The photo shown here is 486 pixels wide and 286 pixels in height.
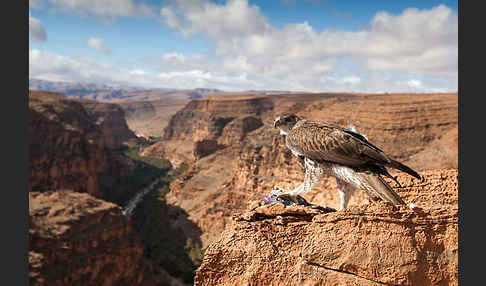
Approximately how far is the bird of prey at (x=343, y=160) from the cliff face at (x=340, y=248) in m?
0.37

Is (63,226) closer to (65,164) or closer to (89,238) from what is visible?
(89,238)

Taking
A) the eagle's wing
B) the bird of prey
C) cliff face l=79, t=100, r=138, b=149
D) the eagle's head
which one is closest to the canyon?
the bird of prey

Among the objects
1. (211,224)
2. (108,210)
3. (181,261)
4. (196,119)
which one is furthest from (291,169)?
(196,119)

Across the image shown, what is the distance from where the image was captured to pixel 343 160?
4.02 meters

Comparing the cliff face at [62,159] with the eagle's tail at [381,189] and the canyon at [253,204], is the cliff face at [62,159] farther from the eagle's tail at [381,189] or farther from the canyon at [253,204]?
the eagle's tail at [381,189]

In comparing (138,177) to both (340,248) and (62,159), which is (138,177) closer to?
(62,159)

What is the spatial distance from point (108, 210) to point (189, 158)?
1994 inches

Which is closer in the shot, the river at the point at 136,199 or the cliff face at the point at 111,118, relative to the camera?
the river at the point at 136,199

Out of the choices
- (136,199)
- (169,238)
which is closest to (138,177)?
(136,199)

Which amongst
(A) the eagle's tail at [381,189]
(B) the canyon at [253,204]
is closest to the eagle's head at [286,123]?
(B) the canyon at [253,204]

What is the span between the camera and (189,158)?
7312 cm

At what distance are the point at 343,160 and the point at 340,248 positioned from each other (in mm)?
1270

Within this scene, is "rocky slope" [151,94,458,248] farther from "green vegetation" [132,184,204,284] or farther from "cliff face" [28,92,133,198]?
"cliff face" [28,92,133,198]

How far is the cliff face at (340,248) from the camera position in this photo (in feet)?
12.8
